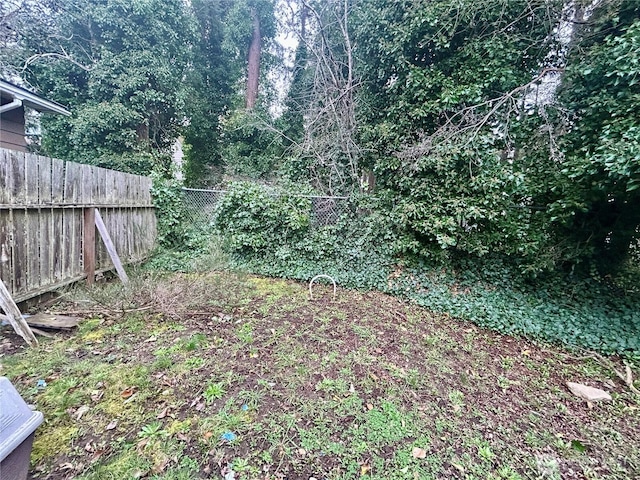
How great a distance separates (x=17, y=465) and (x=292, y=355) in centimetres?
190

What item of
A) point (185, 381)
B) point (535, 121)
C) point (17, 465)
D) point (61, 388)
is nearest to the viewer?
point (17, 465)

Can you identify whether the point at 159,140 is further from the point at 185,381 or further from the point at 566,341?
the point at 566,341

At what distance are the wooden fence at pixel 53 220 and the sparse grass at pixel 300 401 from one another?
620 mm

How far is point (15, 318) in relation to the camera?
2598 millimetres

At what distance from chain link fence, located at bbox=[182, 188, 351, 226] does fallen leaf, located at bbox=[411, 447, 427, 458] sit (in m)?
4.17

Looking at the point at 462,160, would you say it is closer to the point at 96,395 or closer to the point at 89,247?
the point at 96,395

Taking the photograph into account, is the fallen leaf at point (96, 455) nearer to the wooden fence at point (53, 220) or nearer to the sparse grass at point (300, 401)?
the sparse grass at point (300, 401)

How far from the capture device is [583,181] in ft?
11.5

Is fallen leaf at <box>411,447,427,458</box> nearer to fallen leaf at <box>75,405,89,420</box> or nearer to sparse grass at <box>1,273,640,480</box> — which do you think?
sparse grass at <box>1,273,640,480</box>

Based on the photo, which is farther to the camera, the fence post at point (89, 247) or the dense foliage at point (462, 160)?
the fence post at point (89, 247)

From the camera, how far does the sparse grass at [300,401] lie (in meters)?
1.69

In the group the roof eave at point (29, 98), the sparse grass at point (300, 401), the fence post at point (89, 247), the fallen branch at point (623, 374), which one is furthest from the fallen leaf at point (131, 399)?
the roof eave at point (29, 98)

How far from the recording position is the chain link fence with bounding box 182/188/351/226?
18.4 feet

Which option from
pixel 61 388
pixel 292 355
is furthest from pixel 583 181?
pixel 61 388
